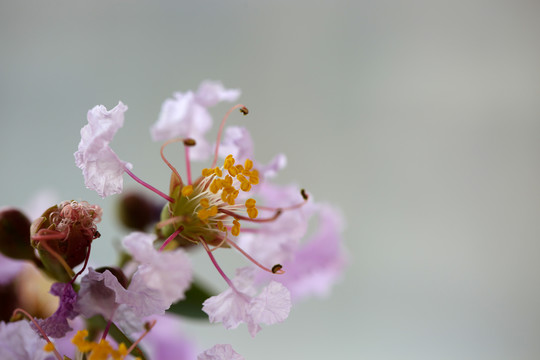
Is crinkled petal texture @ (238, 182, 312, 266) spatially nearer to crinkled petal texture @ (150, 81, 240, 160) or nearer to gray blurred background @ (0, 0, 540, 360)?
crinkled petal texture @ (150, 81, 240, 160)

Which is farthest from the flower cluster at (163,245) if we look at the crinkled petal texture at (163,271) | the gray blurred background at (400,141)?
the gray blurred background at (400,141)

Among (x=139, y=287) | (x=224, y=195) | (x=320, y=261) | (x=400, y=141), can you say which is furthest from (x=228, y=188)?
(x=400, y=141)

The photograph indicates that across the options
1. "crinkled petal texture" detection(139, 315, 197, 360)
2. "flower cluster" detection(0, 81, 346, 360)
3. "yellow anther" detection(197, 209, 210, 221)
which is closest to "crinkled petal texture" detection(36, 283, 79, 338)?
"flower cluster" detection(0, 81, 346, 360)

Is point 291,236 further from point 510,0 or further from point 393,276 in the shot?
point 510,0

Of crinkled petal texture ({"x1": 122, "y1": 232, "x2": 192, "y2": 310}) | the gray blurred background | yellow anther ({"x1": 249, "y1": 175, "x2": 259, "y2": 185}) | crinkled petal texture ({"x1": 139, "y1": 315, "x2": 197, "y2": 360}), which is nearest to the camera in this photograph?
crinkled petal texture ({"x1": 122, "y1": 232, "x2": 192, "y2": 310})

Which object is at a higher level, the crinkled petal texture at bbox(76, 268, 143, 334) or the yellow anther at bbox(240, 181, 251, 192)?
the yellow anther at bbox(240, 181, 251, 192)

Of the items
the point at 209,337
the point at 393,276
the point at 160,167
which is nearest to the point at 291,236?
the point at 160,167

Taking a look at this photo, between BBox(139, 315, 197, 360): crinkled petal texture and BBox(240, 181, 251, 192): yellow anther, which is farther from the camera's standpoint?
BBox(139, 315, 197, 360): crinkled petal texture

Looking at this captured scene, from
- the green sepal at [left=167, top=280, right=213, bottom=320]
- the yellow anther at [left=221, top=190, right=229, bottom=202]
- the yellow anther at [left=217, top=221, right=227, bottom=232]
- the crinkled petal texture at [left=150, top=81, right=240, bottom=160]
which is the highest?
the crinkled petal texture at [left=150, top=81, right=240, bottom=160]
